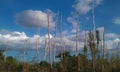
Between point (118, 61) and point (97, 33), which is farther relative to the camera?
point (97, 33)

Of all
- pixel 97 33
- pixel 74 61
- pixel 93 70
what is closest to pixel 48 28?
pixel 97 33

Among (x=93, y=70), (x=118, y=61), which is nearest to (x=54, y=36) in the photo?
(x=93, y=70)

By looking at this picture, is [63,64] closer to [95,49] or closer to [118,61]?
[95,49]

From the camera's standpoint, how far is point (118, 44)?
2847 centimetres

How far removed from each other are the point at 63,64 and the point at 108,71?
26.7 feet

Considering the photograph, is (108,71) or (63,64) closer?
(108,71)

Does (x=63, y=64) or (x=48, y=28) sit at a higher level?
(x=48, y=28)

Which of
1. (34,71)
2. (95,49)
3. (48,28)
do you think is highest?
(48,28)

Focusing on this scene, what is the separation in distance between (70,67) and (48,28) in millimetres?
15866

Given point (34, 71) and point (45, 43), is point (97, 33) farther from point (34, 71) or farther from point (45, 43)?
point (45, 43)

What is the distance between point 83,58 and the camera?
34406 millimetres

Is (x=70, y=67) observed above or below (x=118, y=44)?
below

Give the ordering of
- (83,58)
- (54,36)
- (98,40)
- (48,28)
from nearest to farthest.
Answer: (83,58) → (98,40) → (48,28) → (54,36)

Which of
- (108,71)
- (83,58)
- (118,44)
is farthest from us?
(83,58)
